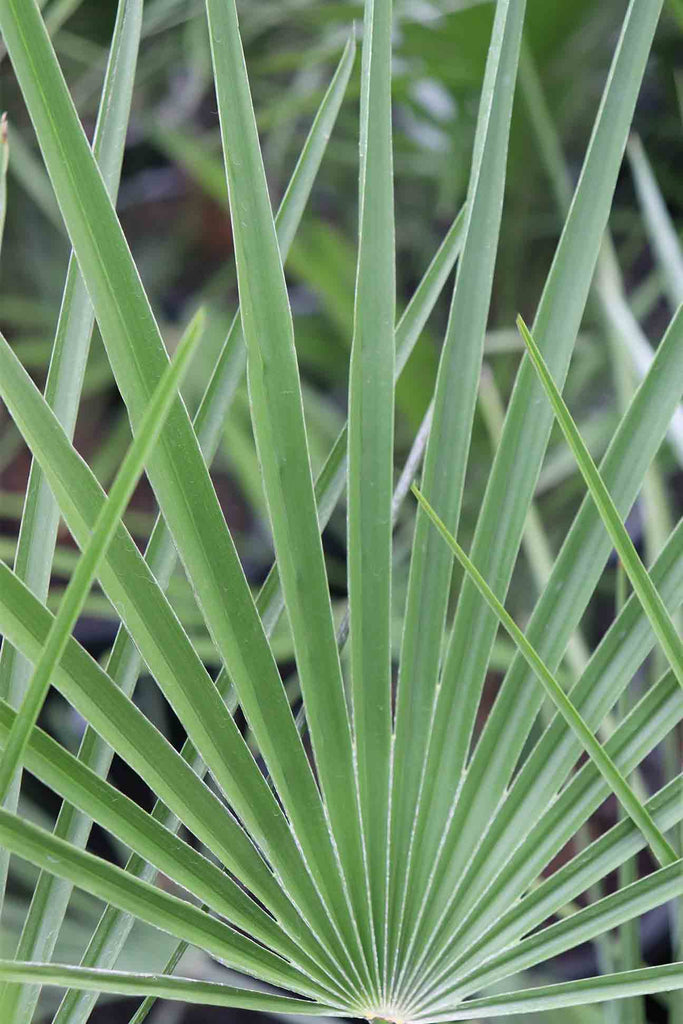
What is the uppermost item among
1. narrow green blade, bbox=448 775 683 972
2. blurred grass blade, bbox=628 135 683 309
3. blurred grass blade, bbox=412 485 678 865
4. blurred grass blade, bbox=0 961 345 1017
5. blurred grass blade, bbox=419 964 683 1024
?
blurred grass blade, bbox=628 135 683 309

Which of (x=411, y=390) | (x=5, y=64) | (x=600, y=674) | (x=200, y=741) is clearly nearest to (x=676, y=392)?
(x=600, y=674)

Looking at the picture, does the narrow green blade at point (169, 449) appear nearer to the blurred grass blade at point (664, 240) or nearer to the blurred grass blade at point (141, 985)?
the blurred grass blade at point (141, 985)

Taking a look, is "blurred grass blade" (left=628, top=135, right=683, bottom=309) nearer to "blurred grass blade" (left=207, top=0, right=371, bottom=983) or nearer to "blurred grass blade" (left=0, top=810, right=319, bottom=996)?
"blurred grass blade" (left=207, top=0, right=371, bottom=983)

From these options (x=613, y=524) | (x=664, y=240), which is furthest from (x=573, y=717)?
(x=664, y=240)

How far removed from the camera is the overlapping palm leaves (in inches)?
13.4

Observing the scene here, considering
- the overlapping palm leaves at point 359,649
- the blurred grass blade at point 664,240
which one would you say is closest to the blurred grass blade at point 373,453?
the overlapping palm leaves at point 359,649

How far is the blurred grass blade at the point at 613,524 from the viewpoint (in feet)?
1.05

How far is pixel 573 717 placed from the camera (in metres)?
0.33

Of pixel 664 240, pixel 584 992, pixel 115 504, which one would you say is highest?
pixel 664 240

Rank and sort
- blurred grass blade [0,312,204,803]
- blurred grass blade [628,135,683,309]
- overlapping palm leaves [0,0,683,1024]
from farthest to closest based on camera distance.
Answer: blurred grass blade [628,135,683,309]
overlapping palm leaves [0,0,683,1024]
blurred grass blade [0,312,204,803]

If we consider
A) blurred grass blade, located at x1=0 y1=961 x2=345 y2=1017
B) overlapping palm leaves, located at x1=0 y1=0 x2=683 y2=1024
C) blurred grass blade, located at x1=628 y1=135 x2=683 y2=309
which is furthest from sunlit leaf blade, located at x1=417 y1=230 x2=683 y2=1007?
blurred grass blade, located at x1=628 y1=135 x2=683 y2=309

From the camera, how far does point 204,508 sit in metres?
0.35

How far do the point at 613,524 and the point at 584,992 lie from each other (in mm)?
191

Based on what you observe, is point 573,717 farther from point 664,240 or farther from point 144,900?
point 664,240
